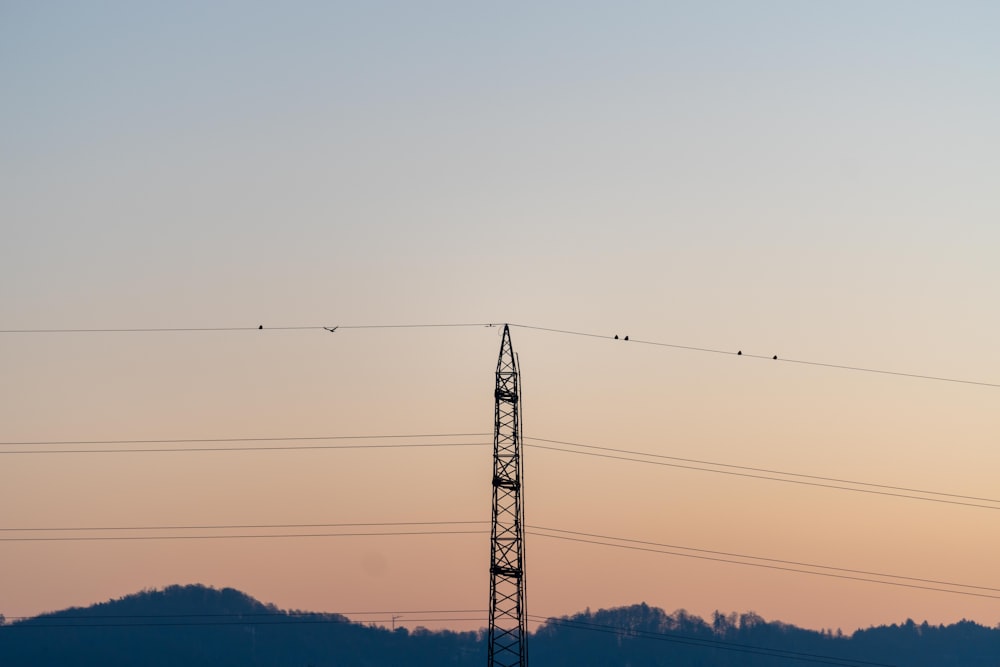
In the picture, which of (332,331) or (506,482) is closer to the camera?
(506,482)

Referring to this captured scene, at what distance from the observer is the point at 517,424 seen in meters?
147

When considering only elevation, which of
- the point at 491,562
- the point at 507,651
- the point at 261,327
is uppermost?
the point at 261,327

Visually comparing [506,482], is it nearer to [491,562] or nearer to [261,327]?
[491,562]

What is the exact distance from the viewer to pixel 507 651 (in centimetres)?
14712

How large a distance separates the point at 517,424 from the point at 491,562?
13.8 meters

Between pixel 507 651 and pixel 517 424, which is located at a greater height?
pixel 517 424

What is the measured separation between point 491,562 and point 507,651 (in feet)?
36.2

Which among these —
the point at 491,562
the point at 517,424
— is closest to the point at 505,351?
the point at 517,424

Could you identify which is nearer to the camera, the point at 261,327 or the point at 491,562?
the point at 491,562

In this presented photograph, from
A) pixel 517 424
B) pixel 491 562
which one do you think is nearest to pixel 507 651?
pixel 491 562

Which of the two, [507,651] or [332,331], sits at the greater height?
[332,331]

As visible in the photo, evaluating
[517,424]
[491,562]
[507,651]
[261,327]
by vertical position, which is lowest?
[507,651]

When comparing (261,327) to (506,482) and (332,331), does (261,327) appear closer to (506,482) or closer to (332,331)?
(332,331)

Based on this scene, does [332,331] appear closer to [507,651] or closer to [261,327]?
[261,327]
